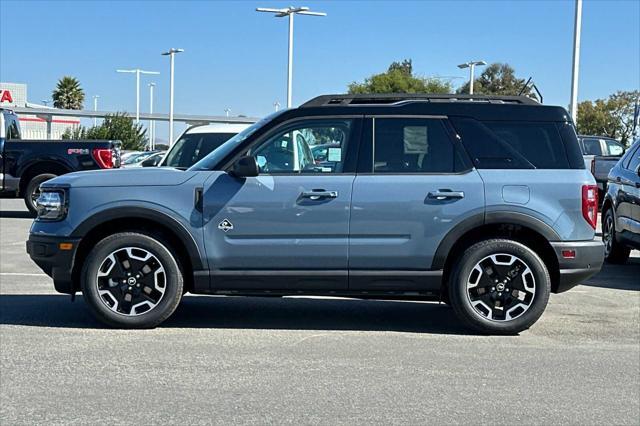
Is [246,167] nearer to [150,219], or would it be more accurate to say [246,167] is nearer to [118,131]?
[150,219]

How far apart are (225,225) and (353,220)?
104cm

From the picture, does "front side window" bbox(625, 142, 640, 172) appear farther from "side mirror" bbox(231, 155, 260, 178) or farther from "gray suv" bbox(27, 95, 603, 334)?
"side mirror" bbox(231, 155, 260, 178)

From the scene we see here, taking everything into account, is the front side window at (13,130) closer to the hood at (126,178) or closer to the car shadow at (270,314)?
the car shadow at (270,314)

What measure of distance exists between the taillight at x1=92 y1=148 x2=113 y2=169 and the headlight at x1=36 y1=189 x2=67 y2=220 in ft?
34.8

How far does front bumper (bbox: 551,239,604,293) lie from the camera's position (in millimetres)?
6656

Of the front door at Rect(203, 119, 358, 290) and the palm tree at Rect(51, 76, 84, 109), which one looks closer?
the front door at Rect(203, 119, 358, 290)

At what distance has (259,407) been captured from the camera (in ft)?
15.9

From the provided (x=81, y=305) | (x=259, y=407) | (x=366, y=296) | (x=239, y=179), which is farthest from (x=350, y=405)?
(x=81, y=305)

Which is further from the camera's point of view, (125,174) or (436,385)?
(125,174)

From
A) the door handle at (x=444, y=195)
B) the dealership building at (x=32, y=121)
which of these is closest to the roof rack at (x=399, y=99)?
the door handle at (x=444, y=195)

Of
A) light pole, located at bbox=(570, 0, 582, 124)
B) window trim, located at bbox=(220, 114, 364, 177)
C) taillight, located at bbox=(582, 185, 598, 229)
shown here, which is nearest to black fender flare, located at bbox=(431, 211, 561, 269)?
taillight, located at bbox=(582, 185, 598, 229)

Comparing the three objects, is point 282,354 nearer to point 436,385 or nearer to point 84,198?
point 436,385

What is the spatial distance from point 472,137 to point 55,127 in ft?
248

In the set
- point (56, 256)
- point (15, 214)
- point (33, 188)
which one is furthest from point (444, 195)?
point (15, 214)
